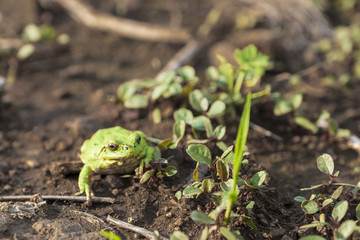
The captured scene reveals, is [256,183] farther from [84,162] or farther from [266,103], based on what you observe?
[266,103]

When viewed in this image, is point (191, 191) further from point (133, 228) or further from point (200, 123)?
point (200, 123)

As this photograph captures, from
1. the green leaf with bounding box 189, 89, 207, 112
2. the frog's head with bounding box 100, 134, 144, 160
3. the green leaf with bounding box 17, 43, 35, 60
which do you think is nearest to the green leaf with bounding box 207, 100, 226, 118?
the green leaf with bounding box 189, 89, 207, 112

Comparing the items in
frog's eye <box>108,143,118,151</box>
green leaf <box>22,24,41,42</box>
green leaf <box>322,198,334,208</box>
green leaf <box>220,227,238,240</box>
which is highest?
green leaf <box>22,24,41,42</box>

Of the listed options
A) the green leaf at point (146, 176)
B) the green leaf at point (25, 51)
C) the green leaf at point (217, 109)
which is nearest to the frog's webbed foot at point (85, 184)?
the green leaf at point (146, 176)

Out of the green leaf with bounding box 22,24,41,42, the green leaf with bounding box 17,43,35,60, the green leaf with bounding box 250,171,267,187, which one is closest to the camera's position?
the green leaf with bounding box 250,171,267,187

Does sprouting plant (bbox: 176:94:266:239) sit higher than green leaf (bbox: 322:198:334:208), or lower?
higher

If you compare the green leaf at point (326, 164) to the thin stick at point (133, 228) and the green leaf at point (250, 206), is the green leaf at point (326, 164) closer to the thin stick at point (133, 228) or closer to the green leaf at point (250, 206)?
the green leaf at point (250, 206)

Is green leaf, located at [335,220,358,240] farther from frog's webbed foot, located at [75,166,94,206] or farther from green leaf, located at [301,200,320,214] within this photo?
frog's webbed foot, located at [75,166,94,206]
